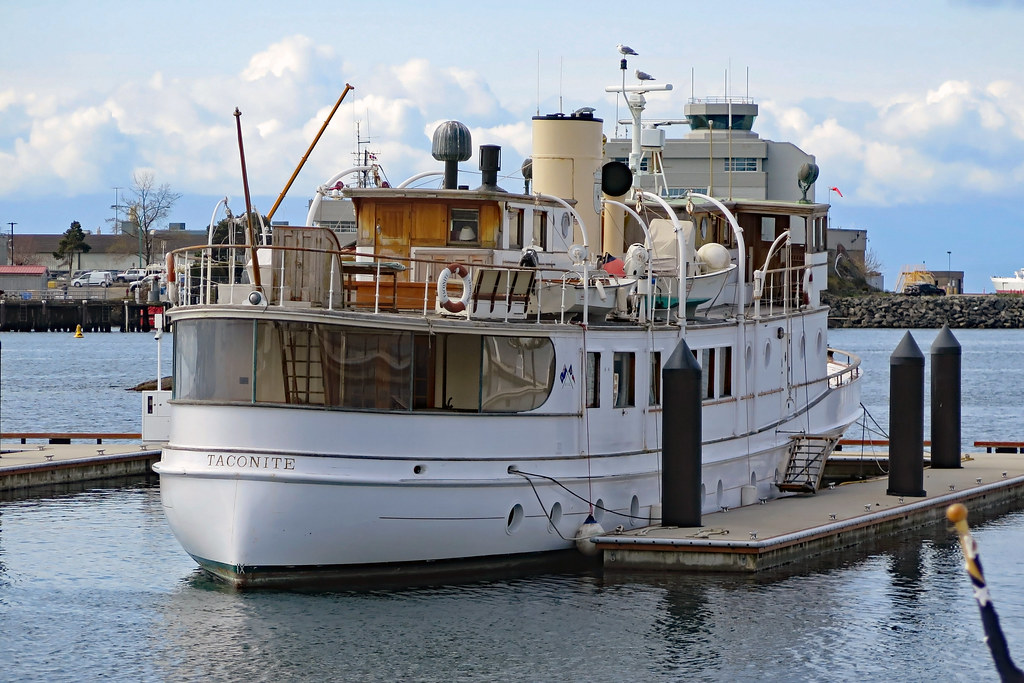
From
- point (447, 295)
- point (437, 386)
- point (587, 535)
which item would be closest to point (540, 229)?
point (447, 295)

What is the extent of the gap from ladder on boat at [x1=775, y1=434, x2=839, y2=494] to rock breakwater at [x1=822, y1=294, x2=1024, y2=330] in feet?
338

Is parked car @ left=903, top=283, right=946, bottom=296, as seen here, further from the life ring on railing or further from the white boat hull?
the life ring on railing

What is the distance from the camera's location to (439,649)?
17.5 m

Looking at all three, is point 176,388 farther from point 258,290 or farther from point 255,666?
point 255,666

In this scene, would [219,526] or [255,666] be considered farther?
[219,526]

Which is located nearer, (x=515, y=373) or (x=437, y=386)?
(x=437, y=386)

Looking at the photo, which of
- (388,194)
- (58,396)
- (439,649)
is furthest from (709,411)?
(58,396)

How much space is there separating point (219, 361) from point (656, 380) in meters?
7.38

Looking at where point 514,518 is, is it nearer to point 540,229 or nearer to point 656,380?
point 656,380

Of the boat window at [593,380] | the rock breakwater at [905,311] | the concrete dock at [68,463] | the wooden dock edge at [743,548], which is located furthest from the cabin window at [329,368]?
the rock breakwater at [905,311]

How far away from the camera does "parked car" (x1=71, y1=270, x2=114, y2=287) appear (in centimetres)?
12706

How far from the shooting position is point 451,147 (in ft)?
75.5

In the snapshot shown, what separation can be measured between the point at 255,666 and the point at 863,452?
23.0m

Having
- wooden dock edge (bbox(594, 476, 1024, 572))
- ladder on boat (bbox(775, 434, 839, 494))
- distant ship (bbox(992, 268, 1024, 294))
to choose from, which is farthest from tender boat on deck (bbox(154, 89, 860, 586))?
distant ship (bbox(992, 268, 1024, 294))
